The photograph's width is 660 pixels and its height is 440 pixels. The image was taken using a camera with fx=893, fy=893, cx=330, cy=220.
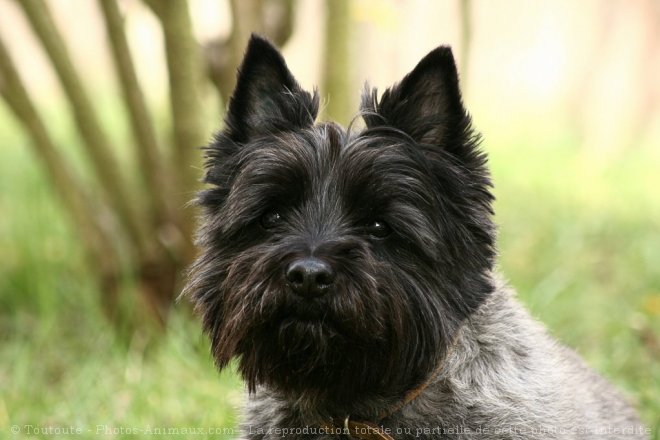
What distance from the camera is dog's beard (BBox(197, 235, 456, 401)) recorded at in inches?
116

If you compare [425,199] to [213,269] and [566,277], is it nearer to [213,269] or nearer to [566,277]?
[213,269]

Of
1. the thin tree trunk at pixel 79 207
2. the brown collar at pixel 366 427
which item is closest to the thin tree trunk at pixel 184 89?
the thin tree trunk at pixel 79 207

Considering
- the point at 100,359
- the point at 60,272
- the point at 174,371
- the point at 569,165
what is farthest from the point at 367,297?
the point at 569,165

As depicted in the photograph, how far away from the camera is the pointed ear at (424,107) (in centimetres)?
331

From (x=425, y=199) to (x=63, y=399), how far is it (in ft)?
9.77

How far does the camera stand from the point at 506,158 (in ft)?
36.9

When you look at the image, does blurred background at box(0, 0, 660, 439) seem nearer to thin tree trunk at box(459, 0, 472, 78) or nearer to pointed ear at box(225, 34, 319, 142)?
thin tree trunk at box(459, 0, 472, 78)

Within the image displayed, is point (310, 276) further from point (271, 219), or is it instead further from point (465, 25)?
point (465, 25)

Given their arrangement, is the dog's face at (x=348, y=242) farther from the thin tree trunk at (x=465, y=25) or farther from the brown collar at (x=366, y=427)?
the thin tree trunk at (x=465, y=25)

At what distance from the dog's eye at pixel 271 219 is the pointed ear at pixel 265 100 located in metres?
0.39

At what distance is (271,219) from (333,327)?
1.64 feet

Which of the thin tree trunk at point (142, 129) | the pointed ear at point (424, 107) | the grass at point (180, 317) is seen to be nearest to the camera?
the pointed ear at point (424, 107)

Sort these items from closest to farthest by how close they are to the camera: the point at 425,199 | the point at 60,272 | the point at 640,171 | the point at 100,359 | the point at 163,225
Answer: the point at 425,199 → the point at 100,359 → the point at 163,225 → the point at 60,272 → the point at 640,171

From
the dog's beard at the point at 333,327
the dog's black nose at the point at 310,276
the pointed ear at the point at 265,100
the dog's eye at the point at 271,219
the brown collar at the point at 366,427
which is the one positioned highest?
the pointed ear at the point at 265,100
